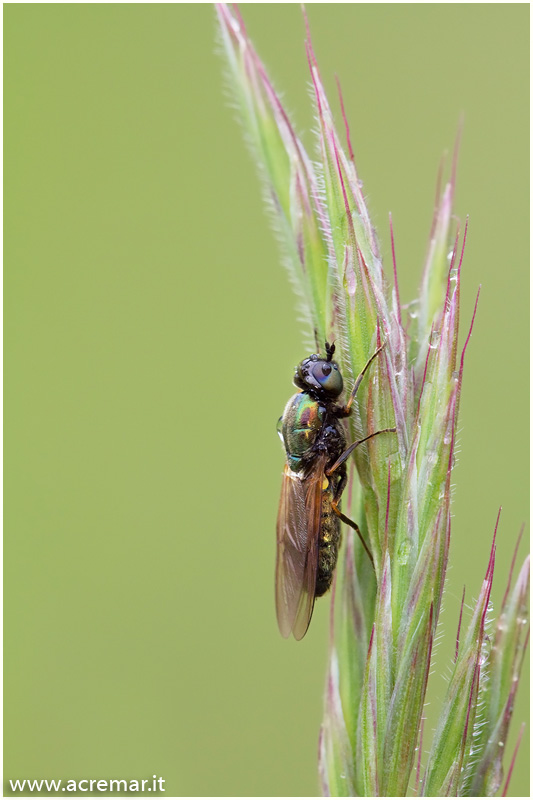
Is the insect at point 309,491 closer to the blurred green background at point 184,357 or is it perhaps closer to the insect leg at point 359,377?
the insect leg at point 359,377

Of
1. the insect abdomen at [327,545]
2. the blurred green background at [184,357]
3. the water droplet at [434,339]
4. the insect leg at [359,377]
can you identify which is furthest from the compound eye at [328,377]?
the blurred green background at [184,357]

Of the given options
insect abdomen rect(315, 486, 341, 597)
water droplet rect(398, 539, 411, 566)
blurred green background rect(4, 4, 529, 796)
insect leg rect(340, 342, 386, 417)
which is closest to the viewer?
water droplet rect(398, 539, 411, 566)

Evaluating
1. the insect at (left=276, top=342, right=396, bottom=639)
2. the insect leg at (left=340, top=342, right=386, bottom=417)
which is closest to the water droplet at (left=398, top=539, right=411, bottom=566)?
the insect leg at (left=340, top=342, right=386, bottom=417)

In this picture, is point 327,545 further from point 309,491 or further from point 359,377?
point 359,377

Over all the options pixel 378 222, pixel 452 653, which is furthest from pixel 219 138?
pixel 452 653

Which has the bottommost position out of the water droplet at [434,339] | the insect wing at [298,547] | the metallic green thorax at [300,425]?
the insect wing at [298,547]

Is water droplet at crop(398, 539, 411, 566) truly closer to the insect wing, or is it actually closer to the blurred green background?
the insect wing

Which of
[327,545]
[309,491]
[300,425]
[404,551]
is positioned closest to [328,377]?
[300,425]
